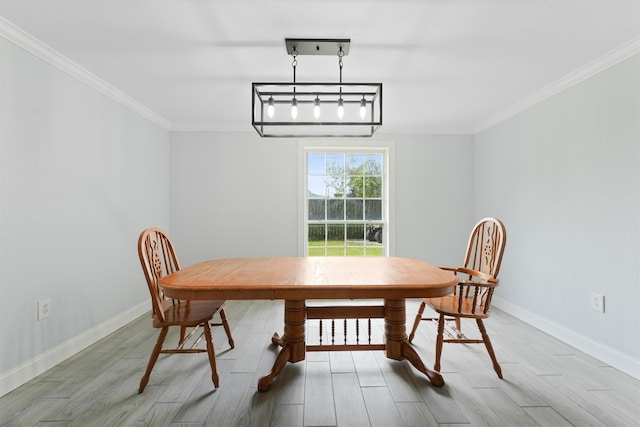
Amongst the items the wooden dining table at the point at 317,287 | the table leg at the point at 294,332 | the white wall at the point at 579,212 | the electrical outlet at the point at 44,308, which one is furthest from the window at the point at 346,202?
the electrical outlet at the point at 44,308

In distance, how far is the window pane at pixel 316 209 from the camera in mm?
4355

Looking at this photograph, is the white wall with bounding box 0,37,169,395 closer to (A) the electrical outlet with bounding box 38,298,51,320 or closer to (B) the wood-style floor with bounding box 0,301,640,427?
(A) the electrical outlet with bounding box 38,298,51,320

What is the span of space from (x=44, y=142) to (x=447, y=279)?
2802 mm

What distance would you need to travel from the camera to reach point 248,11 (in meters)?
1.85

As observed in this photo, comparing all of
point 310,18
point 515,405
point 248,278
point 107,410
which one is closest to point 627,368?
point 515,405

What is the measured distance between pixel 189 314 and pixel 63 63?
208cm

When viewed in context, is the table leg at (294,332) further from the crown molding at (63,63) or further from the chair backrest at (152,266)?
the crown molding at (63,63)

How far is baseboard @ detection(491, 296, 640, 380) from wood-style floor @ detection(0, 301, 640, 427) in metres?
0.07

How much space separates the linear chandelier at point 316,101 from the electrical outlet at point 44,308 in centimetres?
189

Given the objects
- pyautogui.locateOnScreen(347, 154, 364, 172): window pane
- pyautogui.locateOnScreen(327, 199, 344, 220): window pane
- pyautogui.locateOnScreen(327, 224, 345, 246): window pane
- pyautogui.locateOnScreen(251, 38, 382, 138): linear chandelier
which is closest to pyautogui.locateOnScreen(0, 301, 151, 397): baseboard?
pyautogui.locateOnScreen(251, 38, 382, 138): linear chandelier

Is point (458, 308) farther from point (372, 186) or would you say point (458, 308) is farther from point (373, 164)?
point (373, 164)

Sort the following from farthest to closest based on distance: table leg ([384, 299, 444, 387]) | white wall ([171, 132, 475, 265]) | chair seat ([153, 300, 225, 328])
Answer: white wall ([171, 132, 475, 265])
table leg ([384, 299, 444, 387])
chair seat ([153, 300, 225, 328])

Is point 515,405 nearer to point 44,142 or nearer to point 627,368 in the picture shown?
point 627,368

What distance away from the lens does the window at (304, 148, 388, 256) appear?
4.36 m
